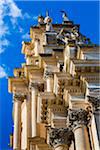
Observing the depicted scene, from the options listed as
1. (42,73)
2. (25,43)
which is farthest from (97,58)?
(25,43)

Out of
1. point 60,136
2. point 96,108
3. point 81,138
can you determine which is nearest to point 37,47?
point 60,136

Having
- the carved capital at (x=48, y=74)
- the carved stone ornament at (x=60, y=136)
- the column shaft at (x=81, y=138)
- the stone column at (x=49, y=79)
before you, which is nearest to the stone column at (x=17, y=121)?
the carved capital at (x=48, y=74)

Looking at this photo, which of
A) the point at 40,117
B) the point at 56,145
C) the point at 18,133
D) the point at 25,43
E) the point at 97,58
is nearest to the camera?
the point at 56,145

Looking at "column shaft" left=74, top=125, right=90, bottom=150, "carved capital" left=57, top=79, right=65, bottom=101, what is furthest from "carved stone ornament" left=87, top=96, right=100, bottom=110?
"carved capital" left=57, top=79, right=65, bottom=101

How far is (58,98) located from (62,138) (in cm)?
315

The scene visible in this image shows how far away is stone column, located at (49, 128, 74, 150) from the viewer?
25.3 m

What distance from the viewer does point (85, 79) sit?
26125 mm

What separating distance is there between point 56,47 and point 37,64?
2.13m

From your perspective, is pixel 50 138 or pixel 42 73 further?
pixel 42 73

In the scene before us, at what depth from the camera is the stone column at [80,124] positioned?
24.0m

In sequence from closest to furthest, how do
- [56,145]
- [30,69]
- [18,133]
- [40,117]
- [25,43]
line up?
[56,145]
[40,117]
[18,133]
[30,69]
[25,43]

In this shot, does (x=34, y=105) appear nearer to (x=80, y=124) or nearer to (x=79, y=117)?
(x=79, y=117)

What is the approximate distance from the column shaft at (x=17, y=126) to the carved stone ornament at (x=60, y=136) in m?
9.13

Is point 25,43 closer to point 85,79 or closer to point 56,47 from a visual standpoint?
point 56,47
